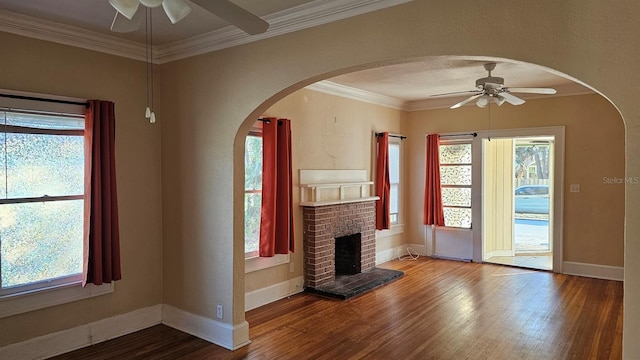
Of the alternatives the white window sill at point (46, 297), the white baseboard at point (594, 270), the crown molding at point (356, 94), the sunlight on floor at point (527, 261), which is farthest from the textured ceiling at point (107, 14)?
the sunlight on floor at point (527, 261)

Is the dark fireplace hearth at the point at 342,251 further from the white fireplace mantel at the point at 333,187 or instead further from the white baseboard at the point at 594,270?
the white baseboard at the point at 594,270

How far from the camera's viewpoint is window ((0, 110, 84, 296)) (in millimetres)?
3293

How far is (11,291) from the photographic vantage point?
10.9 ft

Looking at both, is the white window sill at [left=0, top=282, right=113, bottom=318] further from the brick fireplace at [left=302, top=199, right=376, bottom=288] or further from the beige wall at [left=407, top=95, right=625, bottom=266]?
the beige wall at [left=407, top=95, right=625, bottom=266]

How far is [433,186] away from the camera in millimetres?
7250

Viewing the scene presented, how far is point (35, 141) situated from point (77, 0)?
4.02ft

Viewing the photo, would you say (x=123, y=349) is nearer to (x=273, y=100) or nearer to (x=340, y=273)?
(x=273, y=100)

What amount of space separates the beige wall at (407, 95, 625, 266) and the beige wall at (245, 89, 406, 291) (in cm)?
227

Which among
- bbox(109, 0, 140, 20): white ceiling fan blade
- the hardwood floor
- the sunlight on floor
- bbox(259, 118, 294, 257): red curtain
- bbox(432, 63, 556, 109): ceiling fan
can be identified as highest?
bbox(432, 63, 556, 109): ceiling fan

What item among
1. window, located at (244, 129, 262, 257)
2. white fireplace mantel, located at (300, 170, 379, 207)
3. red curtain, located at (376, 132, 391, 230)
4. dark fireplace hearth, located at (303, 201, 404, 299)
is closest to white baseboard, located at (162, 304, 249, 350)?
window, located at (244, 129, 262, 257)

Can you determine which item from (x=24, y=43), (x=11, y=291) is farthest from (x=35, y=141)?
(x=11, y=291)

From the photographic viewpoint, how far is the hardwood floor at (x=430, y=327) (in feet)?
11.8

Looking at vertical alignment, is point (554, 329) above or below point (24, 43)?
below

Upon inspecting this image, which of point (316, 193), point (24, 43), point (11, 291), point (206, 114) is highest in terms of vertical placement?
point (24, 43)
